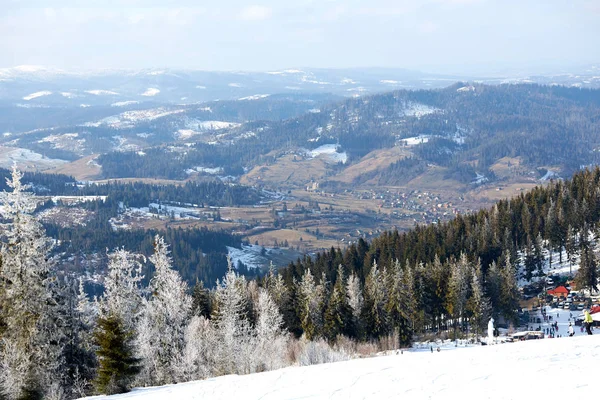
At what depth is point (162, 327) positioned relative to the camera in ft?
137

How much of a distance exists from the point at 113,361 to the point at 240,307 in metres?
25.2

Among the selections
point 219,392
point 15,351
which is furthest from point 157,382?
point 219,392

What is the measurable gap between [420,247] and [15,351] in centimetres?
8489

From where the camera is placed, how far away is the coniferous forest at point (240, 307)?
32.9 meters

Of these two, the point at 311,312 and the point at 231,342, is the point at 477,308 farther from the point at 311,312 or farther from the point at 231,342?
the point at 231,342

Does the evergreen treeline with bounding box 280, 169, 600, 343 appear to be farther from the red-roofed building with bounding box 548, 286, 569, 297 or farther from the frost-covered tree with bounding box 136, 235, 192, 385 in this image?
the frost-covered tree with bounding box 136, 235, 192, 385

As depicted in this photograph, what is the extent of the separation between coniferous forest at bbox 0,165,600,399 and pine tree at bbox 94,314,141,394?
6 centimetres

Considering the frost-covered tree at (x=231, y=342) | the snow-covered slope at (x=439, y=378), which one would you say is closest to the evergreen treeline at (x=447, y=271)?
the frost-covered tree at (x=231, y=342)

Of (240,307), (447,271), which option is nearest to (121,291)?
(240,307)

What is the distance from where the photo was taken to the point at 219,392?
27875 mm

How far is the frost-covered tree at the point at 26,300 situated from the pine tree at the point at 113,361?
2.96 meters

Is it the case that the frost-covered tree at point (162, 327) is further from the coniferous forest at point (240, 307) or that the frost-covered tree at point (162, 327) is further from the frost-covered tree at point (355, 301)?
the frost-covered tree at point (355, 301)

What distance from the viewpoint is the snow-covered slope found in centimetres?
2370

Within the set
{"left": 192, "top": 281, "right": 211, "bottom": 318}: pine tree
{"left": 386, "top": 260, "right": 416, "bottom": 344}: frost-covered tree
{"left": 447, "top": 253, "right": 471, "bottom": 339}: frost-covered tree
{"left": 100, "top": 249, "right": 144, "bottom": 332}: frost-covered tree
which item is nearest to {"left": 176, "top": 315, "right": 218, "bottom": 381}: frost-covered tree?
{"left": 100, "top": 249, "right": 144, "bottom": 332}: frost-covered tree
